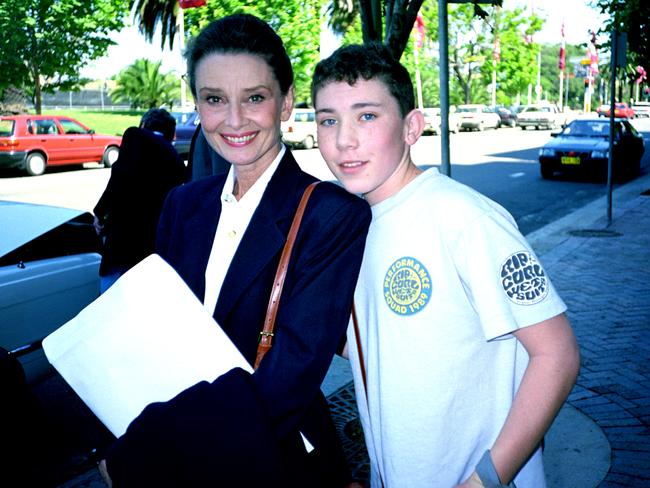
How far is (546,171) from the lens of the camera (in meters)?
18.1

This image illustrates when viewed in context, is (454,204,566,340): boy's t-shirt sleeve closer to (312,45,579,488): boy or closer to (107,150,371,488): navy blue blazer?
(312,45,579,488): boy

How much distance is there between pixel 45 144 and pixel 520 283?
69.8 ft

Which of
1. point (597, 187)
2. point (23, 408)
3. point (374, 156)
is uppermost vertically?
point (374, 156)

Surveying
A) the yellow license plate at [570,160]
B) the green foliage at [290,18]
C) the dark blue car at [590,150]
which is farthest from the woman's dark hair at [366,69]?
the green foliage at [290,18]

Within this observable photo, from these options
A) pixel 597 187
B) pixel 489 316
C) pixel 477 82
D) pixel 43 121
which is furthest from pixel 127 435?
pixel 477 82

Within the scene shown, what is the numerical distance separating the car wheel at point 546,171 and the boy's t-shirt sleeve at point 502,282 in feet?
57.1

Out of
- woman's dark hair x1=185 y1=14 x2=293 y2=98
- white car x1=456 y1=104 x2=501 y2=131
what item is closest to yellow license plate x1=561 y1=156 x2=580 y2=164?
woman's dark hair x1=185 y1=14 x2=293 y2=98

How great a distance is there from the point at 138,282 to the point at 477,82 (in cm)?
7012

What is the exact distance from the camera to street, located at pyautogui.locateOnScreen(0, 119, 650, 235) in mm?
13641

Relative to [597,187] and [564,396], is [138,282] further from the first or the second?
[597,187]

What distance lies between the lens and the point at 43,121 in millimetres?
21078

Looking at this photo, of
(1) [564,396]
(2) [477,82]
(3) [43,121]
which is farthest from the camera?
(2) [477,82]

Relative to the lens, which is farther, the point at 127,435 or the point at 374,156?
the point at 374,156

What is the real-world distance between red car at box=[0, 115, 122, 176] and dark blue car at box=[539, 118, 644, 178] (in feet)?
39.3
